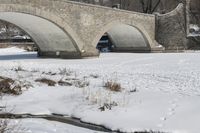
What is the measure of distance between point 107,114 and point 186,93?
2.95 m

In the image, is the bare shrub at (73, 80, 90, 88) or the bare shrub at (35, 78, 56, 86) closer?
the bare shrub at (73, 80, 90, 88)

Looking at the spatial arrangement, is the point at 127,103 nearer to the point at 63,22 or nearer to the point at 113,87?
the point at 113,87

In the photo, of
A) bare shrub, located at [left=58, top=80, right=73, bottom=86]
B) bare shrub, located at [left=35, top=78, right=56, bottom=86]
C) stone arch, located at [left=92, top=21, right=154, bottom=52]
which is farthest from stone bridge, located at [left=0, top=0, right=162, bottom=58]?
bare shrub, located at [left=58, top=80, right=73, bottom=86]

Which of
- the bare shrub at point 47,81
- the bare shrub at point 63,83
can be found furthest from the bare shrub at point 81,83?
the bare shrub at point 47,81

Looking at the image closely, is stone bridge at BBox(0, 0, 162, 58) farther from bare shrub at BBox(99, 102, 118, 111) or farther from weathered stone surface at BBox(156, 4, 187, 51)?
bare shrub at BBox(99, 102, 118, 111)

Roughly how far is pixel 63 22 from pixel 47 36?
2.37 metres

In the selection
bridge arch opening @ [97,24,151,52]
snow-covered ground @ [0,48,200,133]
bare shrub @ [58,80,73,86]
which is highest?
bridge arch opening @ [97,24,151,52]

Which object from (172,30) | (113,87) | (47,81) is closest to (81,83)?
(47,81)

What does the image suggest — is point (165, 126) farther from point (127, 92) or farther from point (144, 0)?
point (144, 0)

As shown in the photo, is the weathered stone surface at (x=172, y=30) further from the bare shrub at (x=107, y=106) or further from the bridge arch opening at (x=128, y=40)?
the bare shrub at (x=107, y=106)

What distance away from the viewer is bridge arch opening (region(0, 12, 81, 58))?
1055 inches

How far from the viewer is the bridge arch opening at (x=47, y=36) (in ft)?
87.9

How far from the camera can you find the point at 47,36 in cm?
2925

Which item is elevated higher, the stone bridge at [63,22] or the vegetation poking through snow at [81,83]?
the stone bridge at [63,22]
